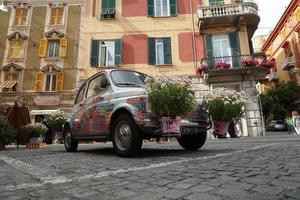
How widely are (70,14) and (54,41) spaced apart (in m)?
2.63

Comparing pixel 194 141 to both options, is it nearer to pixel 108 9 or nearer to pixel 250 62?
pixel 250 62

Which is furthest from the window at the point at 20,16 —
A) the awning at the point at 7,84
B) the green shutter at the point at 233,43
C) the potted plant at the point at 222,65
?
the green shutter at the point at 233,43

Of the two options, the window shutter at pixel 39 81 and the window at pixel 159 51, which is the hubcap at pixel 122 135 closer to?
the window at pixel 159 51

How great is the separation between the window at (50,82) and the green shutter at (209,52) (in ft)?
37.9

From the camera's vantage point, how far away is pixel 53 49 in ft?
69.1

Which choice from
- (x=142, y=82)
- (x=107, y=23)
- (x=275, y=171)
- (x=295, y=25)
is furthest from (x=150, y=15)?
(x=295, y=25)

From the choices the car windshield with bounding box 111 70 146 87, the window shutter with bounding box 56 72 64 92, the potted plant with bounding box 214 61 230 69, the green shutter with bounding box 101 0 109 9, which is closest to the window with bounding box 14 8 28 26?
the window shutter with bounding box 56 72 64 92

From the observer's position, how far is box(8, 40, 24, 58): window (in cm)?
2078

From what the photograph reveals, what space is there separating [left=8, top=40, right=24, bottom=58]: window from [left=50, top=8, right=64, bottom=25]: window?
304 centimetres

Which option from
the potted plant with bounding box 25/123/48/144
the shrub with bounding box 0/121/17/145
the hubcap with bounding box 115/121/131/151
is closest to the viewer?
the hubcap with bounding box 115/121/131/151

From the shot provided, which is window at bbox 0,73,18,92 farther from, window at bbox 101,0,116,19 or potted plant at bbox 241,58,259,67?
potted plant at bbox 241,58,259,67

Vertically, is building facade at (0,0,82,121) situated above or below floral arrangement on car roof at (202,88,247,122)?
above

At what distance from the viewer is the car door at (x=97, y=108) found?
17.4ft

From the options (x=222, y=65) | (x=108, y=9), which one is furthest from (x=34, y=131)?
(x=108, y=9)
